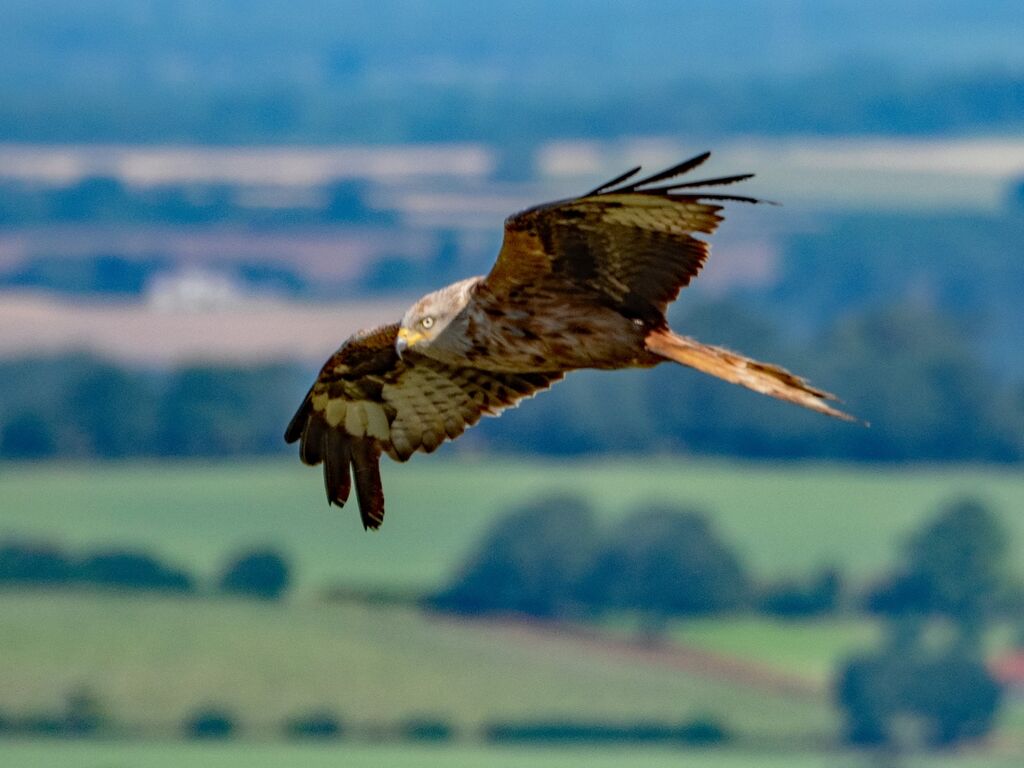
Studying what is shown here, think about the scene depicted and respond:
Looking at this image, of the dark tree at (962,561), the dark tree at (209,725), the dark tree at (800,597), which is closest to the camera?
the dark tree at (209,725)

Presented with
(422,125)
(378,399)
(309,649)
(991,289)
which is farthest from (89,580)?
(378,399)

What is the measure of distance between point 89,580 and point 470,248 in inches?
644

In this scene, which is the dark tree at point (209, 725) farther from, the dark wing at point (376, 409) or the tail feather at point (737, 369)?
the tail feather at point (737, 369)

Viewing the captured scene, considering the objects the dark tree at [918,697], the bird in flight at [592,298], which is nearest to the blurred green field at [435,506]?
the dark tree at [918,697]

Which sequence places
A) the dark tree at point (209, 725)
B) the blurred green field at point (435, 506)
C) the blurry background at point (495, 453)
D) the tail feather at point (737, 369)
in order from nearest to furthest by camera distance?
the tail feather at point (737, 369), the dark tree at point (209, 725), the blurry background at point (495, 453), the blurred green field at point (435, 506)

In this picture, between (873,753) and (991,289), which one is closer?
(873,753)

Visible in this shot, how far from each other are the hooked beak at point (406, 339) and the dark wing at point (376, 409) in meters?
A: 1.09

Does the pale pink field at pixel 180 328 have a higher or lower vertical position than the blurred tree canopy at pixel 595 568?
higher

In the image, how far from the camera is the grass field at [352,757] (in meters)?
47.3

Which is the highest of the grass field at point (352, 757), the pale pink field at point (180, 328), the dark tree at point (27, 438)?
the pale pink field at point (180, 328)

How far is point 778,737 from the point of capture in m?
52.2

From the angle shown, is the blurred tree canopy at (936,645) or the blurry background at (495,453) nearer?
the blurry background at (495,453)

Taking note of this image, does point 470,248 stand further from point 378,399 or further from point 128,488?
point 378,399

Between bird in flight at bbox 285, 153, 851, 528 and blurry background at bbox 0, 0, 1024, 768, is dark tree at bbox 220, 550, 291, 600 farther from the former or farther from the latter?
bird in flight at bbox 285, 153, 851, 528
